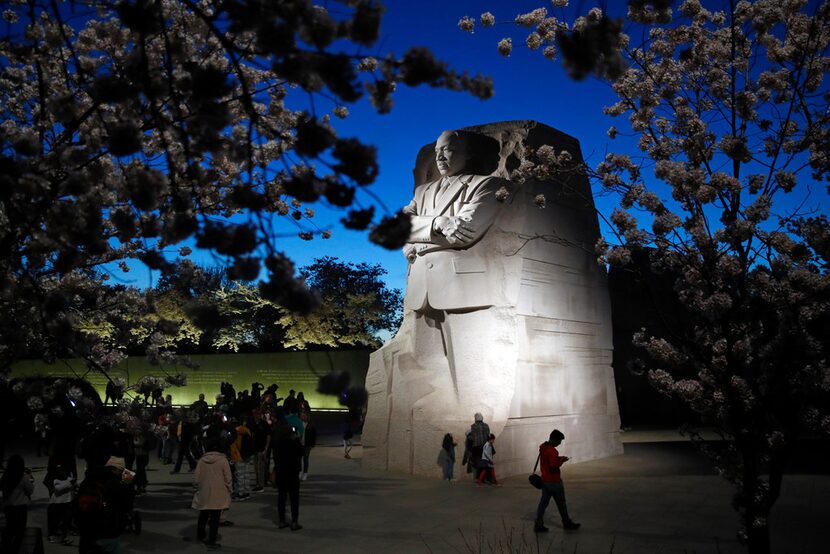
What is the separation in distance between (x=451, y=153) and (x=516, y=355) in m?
4.03

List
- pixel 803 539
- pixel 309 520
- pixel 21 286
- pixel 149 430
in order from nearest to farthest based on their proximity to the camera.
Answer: pixel 21 286 < pixel 803 539 < pixel 149 430 < pixel 309 520

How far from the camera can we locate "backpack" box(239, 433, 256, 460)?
10508 millimetres

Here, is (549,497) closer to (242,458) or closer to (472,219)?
(242,458)

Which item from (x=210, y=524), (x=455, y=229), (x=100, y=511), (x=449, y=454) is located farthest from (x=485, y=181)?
Answer: (x=100, y=511)

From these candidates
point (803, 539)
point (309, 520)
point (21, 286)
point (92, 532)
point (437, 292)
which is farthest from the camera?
point (437, 292)

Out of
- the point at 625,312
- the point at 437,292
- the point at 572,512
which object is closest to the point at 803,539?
the point at 572,512

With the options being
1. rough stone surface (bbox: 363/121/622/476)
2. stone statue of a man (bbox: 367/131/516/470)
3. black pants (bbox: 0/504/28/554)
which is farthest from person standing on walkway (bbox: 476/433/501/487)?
black pants (bbox: 0/504/28/554)

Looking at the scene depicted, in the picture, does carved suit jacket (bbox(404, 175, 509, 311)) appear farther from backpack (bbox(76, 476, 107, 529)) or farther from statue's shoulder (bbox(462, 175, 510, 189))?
backpack (bbox(76, 476, 107, 529))

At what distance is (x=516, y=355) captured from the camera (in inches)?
488

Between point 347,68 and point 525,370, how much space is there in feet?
34.5

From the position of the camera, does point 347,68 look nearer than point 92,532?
Yes

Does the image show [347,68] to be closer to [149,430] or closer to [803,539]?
[149,430]

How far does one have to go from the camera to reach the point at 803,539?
760 cm

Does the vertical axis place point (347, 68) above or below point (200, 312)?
above
